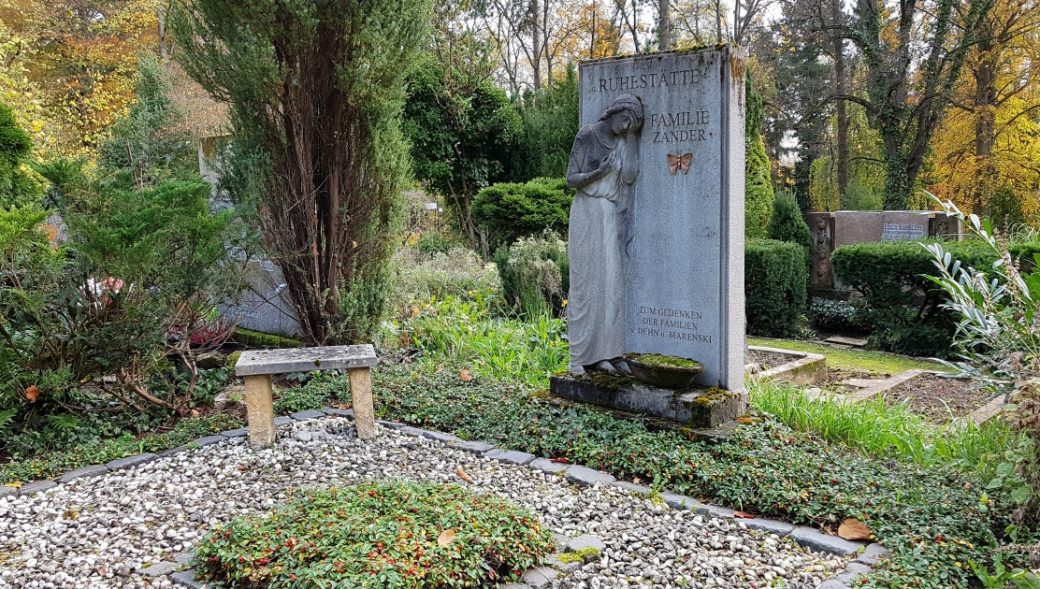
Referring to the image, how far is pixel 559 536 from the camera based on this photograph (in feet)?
11.3

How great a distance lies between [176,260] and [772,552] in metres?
4.40

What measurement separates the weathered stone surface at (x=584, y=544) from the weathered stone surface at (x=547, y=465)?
0.95 m

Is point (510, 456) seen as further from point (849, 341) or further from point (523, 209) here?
point (523, 209)

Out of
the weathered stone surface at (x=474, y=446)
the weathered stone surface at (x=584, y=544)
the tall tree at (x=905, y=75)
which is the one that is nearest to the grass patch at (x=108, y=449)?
the weathered stone surface at (x=474, y=446)

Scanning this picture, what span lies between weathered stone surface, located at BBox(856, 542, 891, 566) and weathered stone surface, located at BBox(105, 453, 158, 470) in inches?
160

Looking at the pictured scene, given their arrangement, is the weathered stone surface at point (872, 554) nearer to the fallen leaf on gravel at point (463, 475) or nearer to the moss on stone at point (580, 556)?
the moss on stone at point (580, 556)

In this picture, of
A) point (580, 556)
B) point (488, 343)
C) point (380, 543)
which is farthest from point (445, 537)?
point (488, 343)

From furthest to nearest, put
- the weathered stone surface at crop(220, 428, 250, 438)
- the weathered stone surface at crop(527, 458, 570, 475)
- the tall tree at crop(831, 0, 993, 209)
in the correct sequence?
the tall tree at crop(831, 0, 993, 209)
the weathered stone surface at crop(220, 428, 250, 438)
the weathered stone surface at crop(527, 458, 570, 475)

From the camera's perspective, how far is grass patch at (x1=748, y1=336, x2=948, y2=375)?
8.16 m

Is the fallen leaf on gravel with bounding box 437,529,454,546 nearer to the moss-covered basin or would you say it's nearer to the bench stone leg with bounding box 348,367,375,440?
the bench stone leg with bounding box 348,367,375,440

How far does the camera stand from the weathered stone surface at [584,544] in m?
3.30

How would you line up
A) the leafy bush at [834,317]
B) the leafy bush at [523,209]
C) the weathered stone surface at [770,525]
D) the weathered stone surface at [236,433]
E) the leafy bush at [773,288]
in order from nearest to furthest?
1. the weathered stone surface at [770,525]
2. the weathered stone surface at [236,433]
3. the leafy bush at [773,288]
4. the leafy bush at [834,317]
5. the leafy bush at [523,209]

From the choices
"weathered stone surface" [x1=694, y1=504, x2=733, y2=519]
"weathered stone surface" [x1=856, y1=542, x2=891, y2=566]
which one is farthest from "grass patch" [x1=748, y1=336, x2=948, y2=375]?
"weathered stone surface" [x1=856, y1=542, x2=891, y2=566]

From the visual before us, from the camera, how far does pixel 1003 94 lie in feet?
67.5
